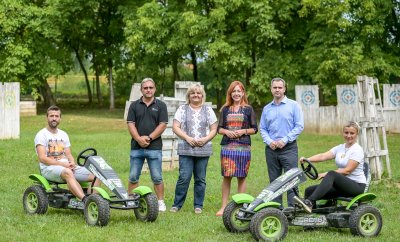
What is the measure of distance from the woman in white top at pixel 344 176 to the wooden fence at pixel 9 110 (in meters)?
15.2

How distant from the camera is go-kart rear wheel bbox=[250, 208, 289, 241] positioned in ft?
28.6

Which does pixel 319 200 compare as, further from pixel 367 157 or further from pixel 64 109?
pixel 64 109

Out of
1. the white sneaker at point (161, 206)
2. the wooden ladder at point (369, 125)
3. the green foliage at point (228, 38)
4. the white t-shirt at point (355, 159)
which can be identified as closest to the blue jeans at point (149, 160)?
the white sneaker at point (161, 206)

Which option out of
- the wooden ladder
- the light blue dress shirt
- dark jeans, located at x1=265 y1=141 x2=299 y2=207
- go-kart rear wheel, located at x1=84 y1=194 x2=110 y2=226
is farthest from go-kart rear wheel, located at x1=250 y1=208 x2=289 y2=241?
the wooden ladder

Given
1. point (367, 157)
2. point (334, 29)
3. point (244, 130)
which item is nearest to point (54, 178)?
point (244, 130)

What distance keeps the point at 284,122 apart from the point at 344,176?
4.21 ft

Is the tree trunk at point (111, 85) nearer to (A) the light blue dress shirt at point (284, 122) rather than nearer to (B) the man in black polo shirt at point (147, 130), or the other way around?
(B) the man in black polo shirt at point (147, 130)

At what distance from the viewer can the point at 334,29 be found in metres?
31.3

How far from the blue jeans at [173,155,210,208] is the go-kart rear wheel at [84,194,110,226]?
1768mm

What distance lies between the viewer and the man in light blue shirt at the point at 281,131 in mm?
10250

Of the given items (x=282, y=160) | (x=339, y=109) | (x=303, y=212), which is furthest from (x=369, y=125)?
(x=339, y=109)

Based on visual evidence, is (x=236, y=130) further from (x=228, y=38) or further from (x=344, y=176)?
(x=228, y=38)

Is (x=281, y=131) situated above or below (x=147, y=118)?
below

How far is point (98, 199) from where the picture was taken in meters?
9.54
